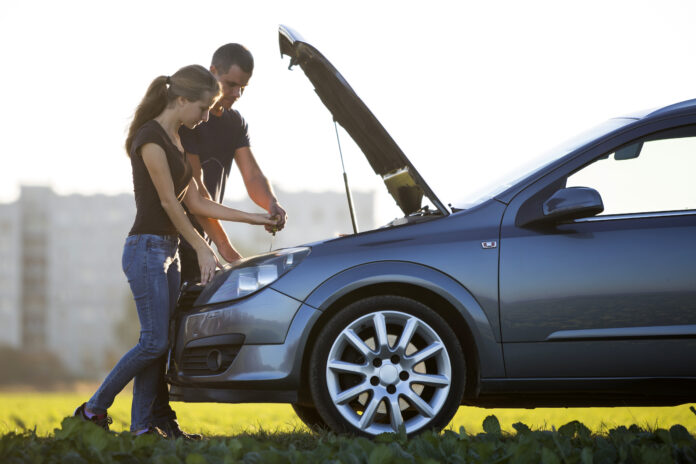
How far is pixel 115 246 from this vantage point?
10206cm

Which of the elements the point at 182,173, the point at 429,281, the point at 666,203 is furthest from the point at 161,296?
the point at 666,203

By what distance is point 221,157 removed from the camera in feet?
19.3

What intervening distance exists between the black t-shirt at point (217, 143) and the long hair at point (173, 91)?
62 centimetres

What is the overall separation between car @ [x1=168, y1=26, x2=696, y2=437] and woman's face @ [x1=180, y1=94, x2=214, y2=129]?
38.0 inches

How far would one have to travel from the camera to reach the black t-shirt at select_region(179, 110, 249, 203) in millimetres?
5789

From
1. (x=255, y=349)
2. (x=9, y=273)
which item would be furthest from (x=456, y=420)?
(x=9, y=273)

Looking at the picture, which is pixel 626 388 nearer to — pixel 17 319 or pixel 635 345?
pixel 635 345

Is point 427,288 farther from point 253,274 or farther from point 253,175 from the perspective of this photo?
point 253,175

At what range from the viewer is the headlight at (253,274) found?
4.65m

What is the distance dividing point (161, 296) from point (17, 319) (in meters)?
101

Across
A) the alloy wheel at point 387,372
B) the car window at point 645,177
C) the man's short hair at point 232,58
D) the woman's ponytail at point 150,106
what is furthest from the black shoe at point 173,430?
the car window at point 645,177

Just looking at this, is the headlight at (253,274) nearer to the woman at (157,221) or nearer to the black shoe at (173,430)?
the woman at (157,221)

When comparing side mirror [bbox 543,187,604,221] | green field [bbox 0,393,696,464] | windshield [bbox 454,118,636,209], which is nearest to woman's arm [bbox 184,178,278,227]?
windshield [bbox 454,118,636,209]

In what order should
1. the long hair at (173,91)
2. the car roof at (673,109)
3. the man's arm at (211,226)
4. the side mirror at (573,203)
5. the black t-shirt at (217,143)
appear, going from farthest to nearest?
the black t-shirt at (217,143)
the man's arm at (211,226)
the long hair at (173,91)
the car roof at (673,109)
the side mirror at (573,203)
